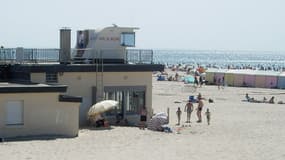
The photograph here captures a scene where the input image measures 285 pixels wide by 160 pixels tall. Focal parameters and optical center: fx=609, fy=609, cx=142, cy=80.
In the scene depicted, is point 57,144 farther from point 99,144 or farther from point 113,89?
point 113,89

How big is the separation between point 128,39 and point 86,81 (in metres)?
3.80

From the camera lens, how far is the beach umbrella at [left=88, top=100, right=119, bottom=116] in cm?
2401

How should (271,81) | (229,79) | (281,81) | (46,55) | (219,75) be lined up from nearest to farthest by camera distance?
(46,55) → (281,81) → (271,81) → (229,79) → (219,75)

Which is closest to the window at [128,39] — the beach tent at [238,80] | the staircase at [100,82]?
the staircase at [100,82]

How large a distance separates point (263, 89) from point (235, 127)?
3333 centimetres

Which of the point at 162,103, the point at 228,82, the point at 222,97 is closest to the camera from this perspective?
the point at 162,103

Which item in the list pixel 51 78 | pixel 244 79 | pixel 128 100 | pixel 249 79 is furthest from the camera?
pixel 244 79

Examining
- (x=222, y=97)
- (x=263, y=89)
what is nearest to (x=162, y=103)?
(x=222, y=97)

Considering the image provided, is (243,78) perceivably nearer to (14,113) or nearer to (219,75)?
(219,75)

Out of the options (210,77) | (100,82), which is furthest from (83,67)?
(210,77)

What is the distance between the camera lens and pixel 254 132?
25.4 m

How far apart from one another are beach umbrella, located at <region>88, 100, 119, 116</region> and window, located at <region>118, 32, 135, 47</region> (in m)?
4.66

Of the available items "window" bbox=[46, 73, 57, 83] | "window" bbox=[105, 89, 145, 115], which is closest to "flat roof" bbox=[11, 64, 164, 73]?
"window" bbox=[46, 73, 57, 83]

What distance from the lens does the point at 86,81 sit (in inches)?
1008
